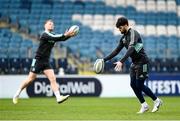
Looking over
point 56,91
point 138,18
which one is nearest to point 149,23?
point 138,18

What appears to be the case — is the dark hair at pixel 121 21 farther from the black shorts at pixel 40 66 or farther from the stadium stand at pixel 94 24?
the stadium stand at pixel 94 24

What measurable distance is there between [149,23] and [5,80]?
10016 millimetres

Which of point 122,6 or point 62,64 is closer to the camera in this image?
point 62,64

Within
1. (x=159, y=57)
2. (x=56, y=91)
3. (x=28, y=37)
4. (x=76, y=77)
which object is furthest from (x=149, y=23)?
(x=56, y=91)

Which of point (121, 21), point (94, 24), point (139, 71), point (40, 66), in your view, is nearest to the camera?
point (121, 21)

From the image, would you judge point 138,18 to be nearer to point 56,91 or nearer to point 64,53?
point 64,53

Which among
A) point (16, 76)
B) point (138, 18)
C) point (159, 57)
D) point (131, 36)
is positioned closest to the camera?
point (131, 36)

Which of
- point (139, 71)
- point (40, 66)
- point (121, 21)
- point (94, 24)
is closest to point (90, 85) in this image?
point (94, 24)

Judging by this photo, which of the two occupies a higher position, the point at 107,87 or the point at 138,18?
the point at 138,18

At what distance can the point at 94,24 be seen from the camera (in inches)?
1142

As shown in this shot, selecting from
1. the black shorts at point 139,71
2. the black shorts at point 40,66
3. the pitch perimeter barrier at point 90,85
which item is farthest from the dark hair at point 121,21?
the pitch perimeter barrier at point 90,85

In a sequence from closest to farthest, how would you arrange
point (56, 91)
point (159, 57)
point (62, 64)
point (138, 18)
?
point (56, 91) < point (62, 64) < point (159, 57) < point (138, 18)

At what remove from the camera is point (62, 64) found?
2414 centimetres

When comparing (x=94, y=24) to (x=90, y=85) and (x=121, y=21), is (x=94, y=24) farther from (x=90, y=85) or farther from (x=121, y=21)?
(x=121, y=21)
